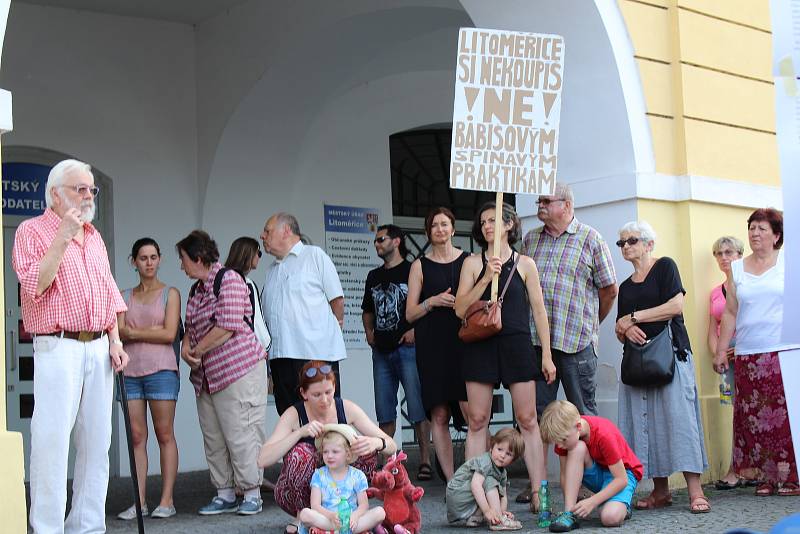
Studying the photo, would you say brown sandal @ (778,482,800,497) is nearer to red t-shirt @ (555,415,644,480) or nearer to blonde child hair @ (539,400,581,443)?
red t-shirt @ (555,415,644,480)

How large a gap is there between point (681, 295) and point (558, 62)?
1.48m

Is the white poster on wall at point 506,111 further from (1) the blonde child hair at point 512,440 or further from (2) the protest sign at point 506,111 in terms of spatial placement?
(1) the blonde child hair at point 512,440

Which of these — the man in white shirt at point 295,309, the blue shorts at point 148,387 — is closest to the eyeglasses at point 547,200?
the man in white shirt at point 295,309

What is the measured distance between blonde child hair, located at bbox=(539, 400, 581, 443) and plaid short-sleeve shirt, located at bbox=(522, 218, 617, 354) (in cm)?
90

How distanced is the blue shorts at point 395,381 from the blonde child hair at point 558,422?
7.45ft

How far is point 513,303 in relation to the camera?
6188mm

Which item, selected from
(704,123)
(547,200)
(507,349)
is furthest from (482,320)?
(704,123)

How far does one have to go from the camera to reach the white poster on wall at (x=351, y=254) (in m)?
11.0

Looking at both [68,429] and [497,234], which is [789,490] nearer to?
[497,234]

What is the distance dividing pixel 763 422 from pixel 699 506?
3.29ft

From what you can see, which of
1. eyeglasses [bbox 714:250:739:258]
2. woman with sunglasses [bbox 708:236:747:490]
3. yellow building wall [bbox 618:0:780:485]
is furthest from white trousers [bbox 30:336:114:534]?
eyeglasses [bbox 714:250:739:258]

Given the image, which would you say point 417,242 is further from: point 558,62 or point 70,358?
point 70,358

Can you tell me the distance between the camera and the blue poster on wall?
928 centimetres

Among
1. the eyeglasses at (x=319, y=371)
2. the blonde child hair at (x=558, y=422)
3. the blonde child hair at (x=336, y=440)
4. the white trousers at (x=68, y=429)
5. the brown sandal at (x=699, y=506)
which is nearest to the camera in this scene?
the white trousers at (x=68, y=429)
